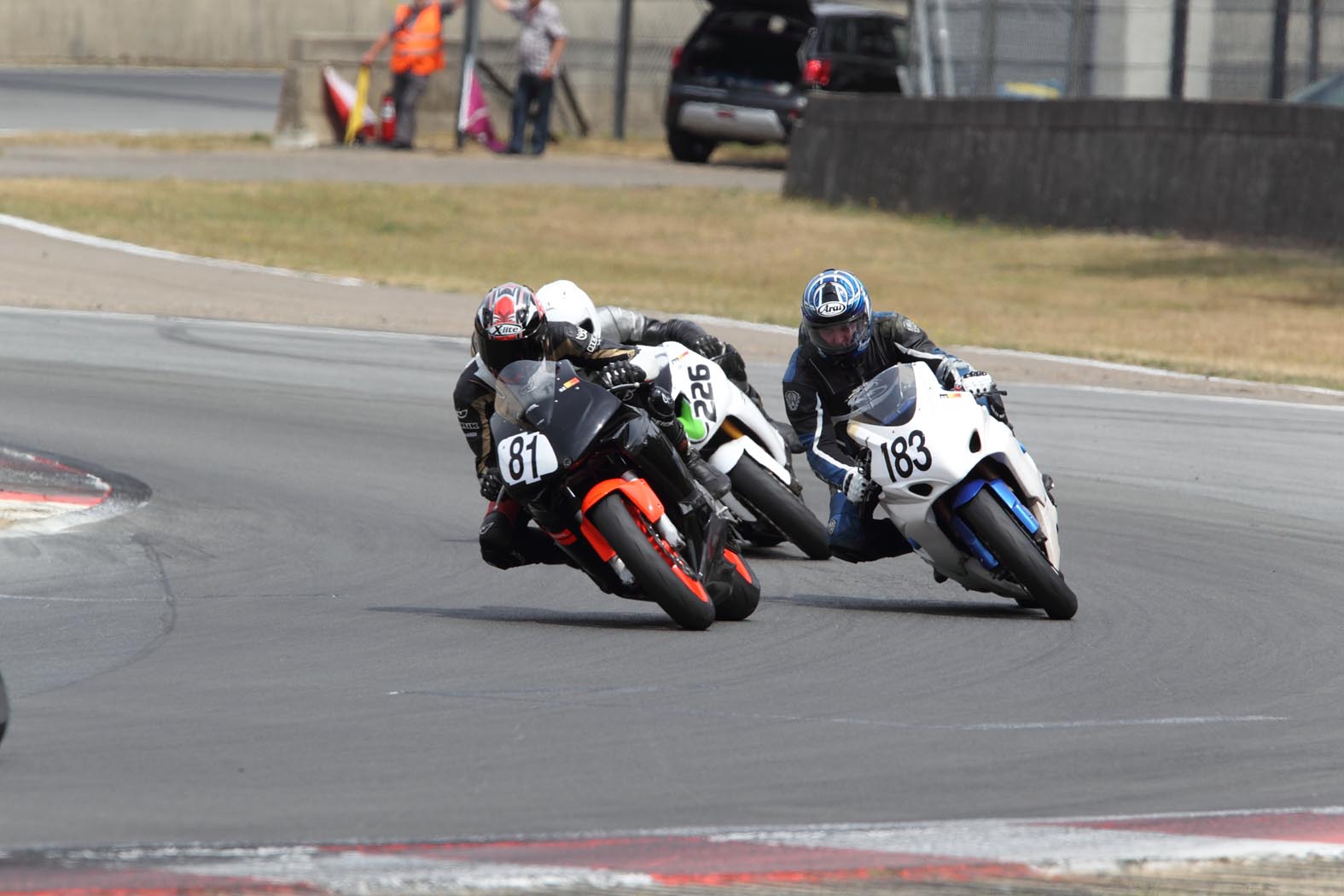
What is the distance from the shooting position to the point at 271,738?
5801mm

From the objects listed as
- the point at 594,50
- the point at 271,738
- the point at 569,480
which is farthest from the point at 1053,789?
the point at 594,50

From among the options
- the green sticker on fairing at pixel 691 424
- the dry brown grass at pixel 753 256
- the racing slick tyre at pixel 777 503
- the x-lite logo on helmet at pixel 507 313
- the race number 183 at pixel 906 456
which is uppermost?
the x-lite logo on helmet at pixel 507 313

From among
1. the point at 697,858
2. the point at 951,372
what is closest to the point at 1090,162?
the point at 951,372

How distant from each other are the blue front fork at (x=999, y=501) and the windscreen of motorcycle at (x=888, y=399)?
1.11 ft

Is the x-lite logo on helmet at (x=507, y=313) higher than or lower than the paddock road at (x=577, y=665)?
higher

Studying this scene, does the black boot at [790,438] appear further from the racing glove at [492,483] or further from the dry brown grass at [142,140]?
the dry brown grass at [142,140]

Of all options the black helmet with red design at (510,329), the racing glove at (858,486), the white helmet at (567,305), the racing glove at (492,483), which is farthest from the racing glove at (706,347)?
the racing glove at (492,483)

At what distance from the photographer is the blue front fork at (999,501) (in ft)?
26.0

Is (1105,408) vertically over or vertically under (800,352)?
under

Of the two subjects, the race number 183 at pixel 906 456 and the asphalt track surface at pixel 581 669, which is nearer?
the asphalt track surface at pixel 581 669

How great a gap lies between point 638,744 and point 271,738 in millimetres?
972

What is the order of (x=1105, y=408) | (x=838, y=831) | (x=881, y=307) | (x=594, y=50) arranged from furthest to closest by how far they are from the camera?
1. (x=594, y=50)
2. (x=881, y=307)
3. (x=1105, y=408)
4. (x=838, y=831)

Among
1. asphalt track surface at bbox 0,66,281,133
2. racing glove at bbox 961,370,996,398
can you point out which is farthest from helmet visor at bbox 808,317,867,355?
asphalt track surface at bbox 0,66,281,133

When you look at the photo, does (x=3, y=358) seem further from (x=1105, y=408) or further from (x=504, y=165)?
(x=504, y=165)
